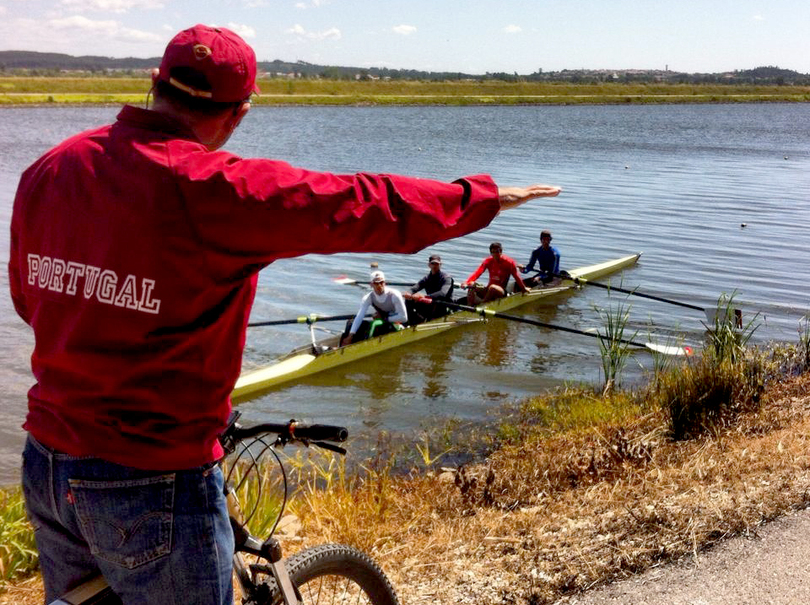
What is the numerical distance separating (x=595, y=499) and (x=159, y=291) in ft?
12.6

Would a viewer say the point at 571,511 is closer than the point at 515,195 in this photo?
No

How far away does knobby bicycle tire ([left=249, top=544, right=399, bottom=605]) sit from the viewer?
8.77 ft

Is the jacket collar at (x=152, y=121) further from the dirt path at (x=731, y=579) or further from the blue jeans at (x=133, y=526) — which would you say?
the dirt path at (x=731, y=579)

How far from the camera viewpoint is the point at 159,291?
1.79 m

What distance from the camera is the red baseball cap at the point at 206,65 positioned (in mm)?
1886

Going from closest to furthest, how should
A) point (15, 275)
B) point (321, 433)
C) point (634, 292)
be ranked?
point (15, 275) < point (321, 433) < point (634, 292)

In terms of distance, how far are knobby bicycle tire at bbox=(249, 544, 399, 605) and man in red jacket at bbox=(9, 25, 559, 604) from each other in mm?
660

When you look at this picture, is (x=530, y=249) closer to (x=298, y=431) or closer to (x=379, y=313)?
(x=379, y=313)

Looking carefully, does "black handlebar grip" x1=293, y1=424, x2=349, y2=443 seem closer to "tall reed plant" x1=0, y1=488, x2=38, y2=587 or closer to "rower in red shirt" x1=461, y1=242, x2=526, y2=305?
"tall reed plant" x1=0, y1=488, x2=38, y2=587

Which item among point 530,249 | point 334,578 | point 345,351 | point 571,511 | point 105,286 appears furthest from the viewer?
point 530,249

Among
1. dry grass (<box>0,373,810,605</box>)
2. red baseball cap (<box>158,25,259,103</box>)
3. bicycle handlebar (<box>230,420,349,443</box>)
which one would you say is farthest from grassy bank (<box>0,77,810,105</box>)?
red baseball cap (<box>158,25,259,103</box>)

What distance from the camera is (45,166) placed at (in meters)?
1.93

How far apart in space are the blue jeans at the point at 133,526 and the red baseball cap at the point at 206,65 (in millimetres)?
892

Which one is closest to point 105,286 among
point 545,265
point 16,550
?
point 16,550
